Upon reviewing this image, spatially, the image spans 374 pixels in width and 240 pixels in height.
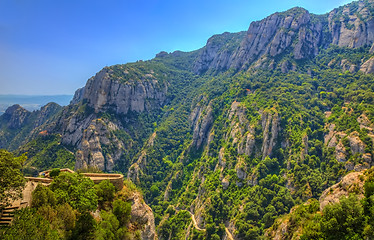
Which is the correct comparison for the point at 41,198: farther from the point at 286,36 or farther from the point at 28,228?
the point at 286,36

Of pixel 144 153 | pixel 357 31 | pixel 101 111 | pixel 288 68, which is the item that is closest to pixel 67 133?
pixel 101 111

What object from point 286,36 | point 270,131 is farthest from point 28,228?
point 286,36

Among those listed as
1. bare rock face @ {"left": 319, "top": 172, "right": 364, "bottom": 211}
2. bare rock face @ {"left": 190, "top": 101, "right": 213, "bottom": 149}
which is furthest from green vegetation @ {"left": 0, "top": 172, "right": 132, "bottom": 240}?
bare rock face @ {"left": 190, "top": 101, "right": 213, "bottom": 149}

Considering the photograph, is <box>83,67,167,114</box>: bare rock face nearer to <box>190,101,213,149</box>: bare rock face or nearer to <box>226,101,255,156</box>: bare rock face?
<box>190,101,213,149</box>: bare rock face

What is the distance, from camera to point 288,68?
529ft

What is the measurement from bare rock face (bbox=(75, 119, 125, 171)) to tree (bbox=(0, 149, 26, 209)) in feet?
365

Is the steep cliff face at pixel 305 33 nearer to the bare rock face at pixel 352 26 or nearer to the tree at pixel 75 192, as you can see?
the bare rock face at pixel 352 26

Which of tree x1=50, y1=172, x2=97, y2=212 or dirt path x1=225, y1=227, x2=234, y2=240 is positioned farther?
dirt path x1=225, y1=227, x2=234, y2=240

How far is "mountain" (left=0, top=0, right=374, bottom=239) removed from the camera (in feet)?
282

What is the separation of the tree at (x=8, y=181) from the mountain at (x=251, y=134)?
149 feet

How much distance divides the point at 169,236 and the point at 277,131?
73.6 meters

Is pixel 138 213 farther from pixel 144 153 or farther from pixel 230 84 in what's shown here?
pixel 230 84

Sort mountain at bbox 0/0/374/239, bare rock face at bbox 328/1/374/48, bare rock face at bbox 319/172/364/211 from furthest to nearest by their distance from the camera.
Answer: bare rock face at bbox 328/1/374/48 < mountain at bbox 0/0/374/239 < bare rock face at bbox 319/172/364/211

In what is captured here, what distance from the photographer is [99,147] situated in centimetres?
14150
